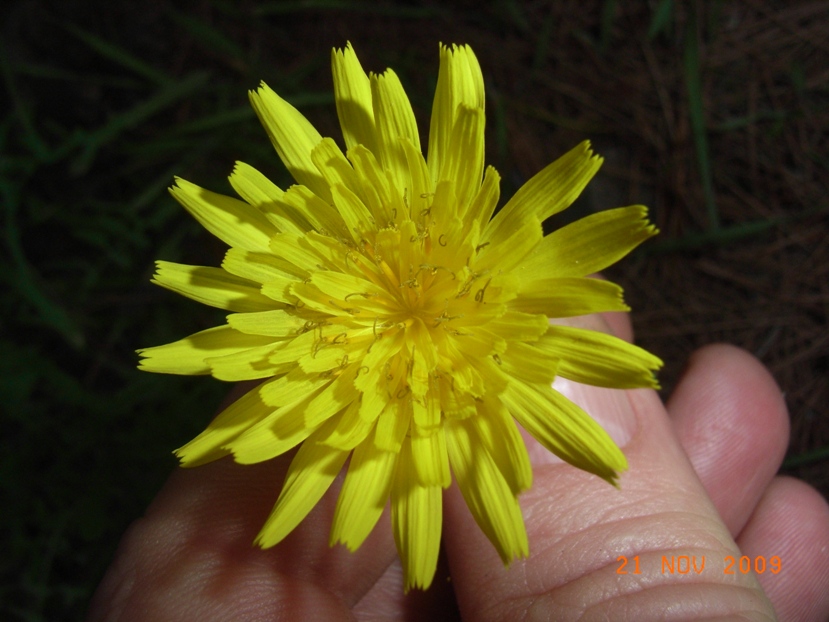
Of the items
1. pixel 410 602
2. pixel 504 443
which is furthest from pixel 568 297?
pixel 410 602

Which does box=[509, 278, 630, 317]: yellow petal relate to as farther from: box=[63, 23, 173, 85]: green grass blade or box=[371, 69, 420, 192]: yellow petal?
box=[63, 23, 173, 85]: green grass blade

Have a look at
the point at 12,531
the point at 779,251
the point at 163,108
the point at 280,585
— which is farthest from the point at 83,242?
the point at 779,251

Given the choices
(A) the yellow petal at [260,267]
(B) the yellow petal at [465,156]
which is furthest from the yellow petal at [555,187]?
(A) the yellow petal at [260,267]

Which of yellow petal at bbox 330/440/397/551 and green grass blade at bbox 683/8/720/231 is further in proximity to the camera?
green grass blade at bbox 683/8/720/231

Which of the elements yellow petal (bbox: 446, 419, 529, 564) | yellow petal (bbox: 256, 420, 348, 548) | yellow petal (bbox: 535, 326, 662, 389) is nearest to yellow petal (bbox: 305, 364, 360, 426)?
yellow petal (bbox: 256, 420, 348, 548)

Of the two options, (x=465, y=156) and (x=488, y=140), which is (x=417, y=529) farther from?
(x=488, y=140)

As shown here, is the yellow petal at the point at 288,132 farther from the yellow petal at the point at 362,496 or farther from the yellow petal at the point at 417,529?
the yellow petal at the point at 417,529
